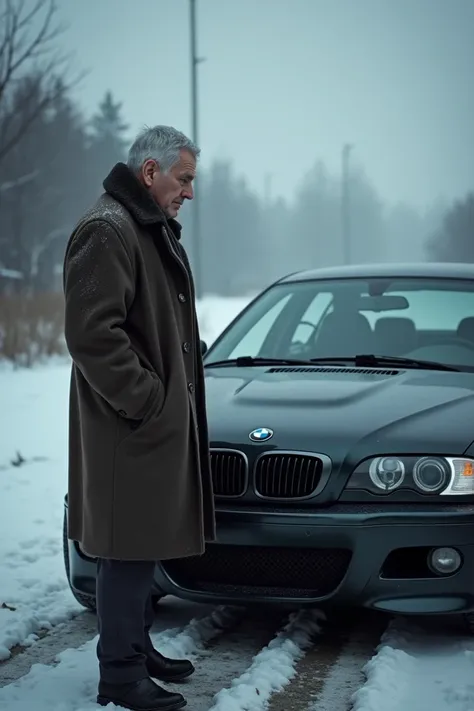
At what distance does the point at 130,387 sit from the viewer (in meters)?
3.37

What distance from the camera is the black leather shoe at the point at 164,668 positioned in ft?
13.2

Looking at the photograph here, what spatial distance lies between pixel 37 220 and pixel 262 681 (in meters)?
58.0

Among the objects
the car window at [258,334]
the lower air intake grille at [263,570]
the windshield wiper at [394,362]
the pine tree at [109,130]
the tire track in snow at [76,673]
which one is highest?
the pine tree at [109,130]

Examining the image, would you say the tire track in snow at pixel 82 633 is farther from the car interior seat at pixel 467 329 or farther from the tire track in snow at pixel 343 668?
the car interior seat at pixel 467 329

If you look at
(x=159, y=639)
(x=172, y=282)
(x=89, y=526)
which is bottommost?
(x=159, y=639)

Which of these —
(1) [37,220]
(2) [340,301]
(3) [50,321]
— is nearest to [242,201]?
(1) [37,220]

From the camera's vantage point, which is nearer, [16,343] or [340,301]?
[340,301]

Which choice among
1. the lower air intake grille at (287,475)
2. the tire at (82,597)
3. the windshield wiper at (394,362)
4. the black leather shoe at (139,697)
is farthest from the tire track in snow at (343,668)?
the windshield wiper at (394,362)

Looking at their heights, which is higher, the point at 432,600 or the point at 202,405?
the point at 202,405

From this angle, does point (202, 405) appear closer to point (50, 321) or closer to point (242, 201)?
point (50, 321)

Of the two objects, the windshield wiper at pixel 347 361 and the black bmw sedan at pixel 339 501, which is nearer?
the black bmw sedan at pixel 339 501

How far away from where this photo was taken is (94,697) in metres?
3.80

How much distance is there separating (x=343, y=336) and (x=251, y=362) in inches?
18.5

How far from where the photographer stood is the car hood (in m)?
4.34
